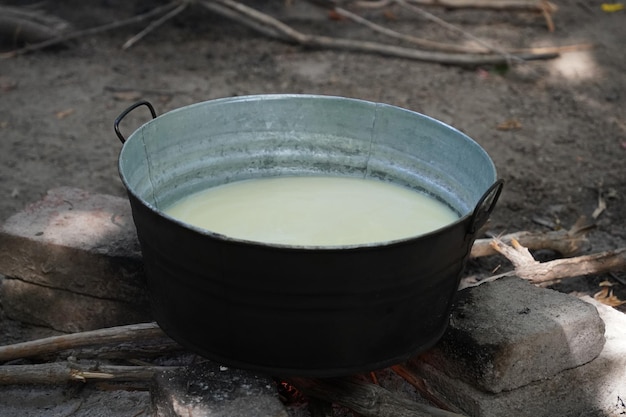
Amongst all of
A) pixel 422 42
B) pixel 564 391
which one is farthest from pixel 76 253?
pixel 422 42

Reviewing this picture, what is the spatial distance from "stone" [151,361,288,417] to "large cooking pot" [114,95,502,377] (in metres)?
0.08

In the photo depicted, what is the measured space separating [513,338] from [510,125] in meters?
2.66

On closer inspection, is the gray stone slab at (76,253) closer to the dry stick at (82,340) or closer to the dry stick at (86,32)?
the dry stick at (82,340)

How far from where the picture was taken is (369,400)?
217 cm

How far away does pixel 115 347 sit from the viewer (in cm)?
256

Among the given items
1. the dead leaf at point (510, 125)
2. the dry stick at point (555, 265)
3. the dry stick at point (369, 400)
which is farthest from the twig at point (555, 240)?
the dead leaf at point (510, 125)

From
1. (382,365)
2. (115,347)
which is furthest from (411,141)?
(115,347)

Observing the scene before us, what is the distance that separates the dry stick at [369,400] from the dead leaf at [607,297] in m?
1.04

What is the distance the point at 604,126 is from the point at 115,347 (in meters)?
3.30

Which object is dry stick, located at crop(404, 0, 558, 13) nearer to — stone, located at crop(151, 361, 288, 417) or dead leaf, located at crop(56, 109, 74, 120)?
dead leaf, located at crop(56, 109, 74, 120)

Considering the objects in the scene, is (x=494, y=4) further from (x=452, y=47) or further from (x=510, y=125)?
(x=510, y=125)

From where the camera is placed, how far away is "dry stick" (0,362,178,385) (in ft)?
7.76

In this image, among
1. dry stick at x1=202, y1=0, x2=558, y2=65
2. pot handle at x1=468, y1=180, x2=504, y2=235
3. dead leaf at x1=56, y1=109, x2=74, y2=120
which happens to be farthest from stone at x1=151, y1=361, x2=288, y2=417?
dry stick at x1=202, y1=0, x2=558, y2=65

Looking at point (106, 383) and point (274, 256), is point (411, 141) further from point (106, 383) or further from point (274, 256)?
point (106, 383)
